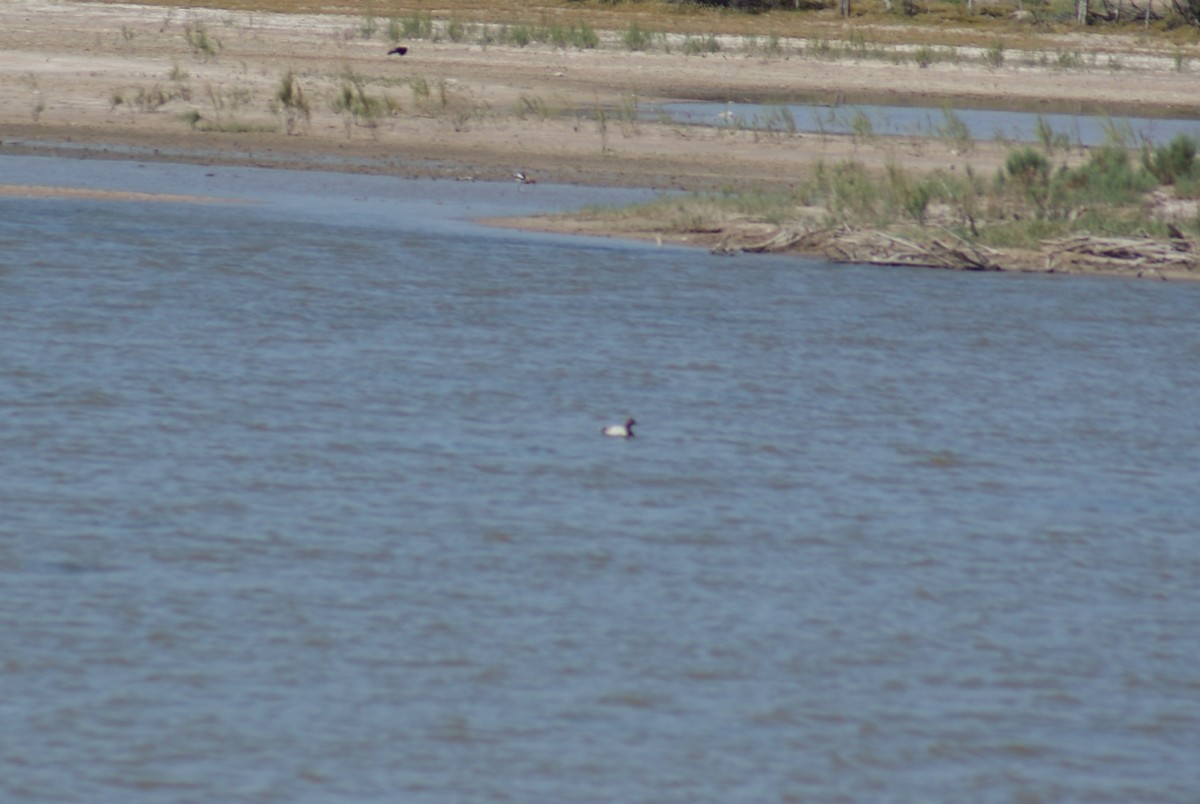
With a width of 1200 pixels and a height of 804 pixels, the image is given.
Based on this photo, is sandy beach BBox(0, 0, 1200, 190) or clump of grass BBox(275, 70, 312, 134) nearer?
sandy beach BBox(0, 0, 1200, 190)

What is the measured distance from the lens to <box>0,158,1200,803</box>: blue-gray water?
5.61 meters

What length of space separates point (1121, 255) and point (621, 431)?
8138 millimetres

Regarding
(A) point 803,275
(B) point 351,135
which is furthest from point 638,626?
(B) point 351,135

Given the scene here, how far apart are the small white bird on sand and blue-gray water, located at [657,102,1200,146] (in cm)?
1420

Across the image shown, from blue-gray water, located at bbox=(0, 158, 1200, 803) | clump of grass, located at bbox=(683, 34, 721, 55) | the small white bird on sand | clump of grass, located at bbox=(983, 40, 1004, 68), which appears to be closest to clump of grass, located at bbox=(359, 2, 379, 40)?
clump of grass, located at bbox=(683, 34, 721, 55)

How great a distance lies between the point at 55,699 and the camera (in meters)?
5.80

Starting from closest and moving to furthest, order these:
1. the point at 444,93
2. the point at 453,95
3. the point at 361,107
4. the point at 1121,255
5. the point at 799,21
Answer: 1. the point at 1121,255
2. the point at 361,107
3. the point at 444,93
4. the point at 453,95
5. the point at 799,21

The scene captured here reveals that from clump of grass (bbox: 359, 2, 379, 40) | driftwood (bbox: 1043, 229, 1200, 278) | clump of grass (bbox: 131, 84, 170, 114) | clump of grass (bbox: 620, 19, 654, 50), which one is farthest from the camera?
clump of grass (bbox: 359, 2, 379, 40)

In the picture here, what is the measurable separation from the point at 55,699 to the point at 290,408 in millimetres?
4420

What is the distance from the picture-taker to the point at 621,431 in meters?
9.66

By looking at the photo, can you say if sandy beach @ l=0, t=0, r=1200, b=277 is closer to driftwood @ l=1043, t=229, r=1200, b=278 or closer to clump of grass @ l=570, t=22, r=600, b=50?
clump of grass @ l=570, t=22, r=600, b=50

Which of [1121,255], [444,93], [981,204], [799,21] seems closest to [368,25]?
[444,93]

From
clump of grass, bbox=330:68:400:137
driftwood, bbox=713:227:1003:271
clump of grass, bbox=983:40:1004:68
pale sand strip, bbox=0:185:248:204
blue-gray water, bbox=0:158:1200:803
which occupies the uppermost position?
clump of grass, bbox=983:40:1004:68

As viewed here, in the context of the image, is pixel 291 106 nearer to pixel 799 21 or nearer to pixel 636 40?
pixel 636 40
